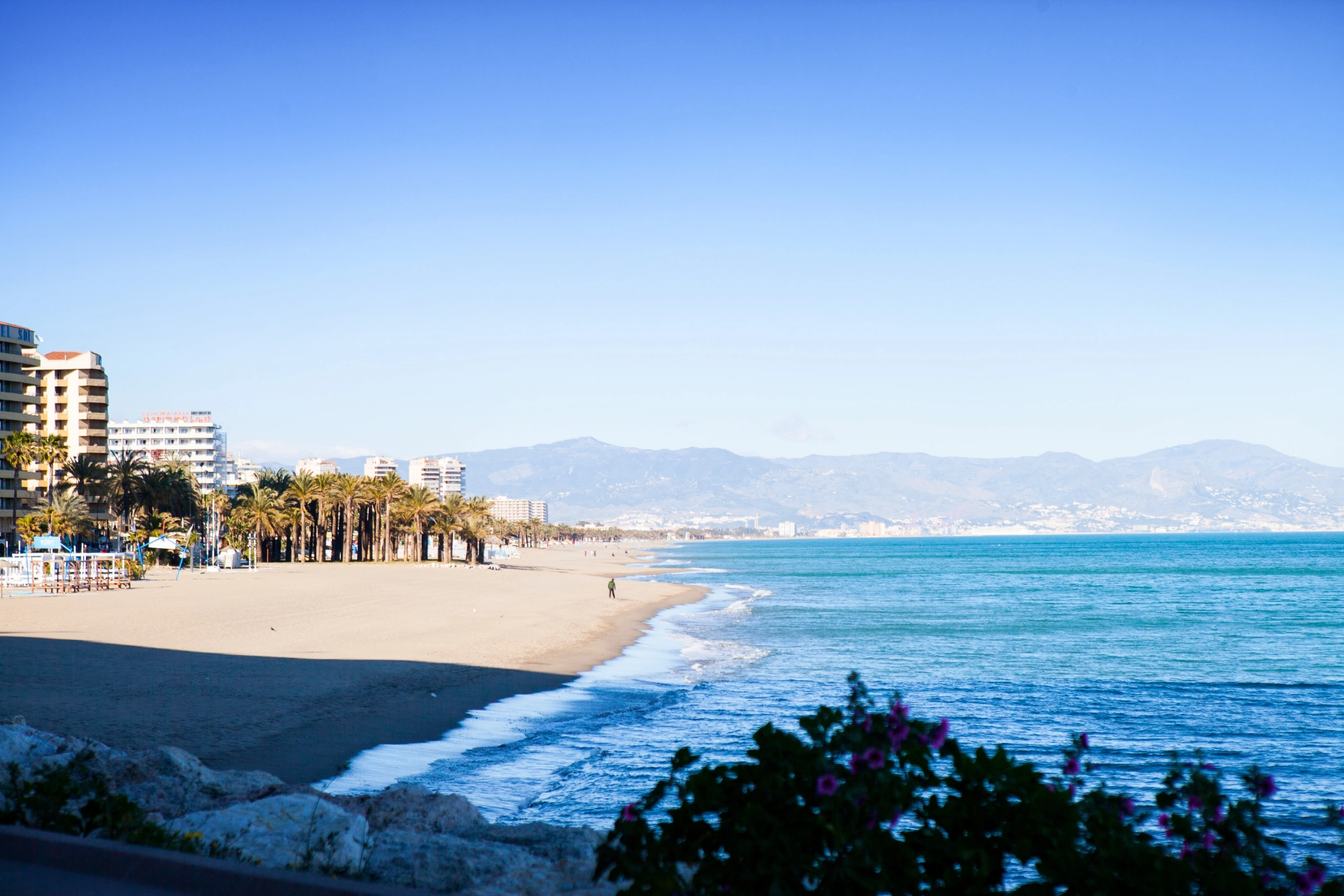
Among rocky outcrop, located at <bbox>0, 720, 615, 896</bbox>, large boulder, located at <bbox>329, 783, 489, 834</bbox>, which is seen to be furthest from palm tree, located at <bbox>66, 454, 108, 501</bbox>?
large boulder, located at <bbox>329, 783, 489, 834</bbox>

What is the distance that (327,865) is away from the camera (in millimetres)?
5664

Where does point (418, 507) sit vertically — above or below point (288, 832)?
above

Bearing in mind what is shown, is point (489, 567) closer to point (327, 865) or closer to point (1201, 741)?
point (1201, 741)

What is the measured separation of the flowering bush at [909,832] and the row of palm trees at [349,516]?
8682 centimetres

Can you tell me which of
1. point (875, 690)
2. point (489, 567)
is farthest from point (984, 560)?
point (875, 690)

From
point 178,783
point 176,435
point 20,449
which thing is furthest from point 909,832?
point 176,435

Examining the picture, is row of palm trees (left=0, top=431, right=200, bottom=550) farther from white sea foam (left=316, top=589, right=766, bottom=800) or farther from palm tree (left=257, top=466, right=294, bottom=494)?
white sea foam (left=316, top=589, right=766, bottom=800)

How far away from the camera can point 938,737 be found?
11.7ft

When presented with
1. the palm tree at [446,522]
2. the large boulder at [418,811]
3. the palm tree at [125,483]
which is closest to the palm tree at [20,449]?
the palm tree at [125,483]

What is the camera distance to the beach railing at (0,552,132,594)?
4172 centimetres

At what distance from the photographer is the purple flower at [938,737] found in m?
3.53

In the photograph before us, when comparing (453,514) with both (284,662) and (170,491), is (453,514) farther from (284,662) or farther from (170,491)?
(284,662)

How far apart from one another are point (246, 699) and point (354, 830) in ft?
33.4

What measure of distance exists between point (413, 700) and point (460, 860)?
35.8 feet
